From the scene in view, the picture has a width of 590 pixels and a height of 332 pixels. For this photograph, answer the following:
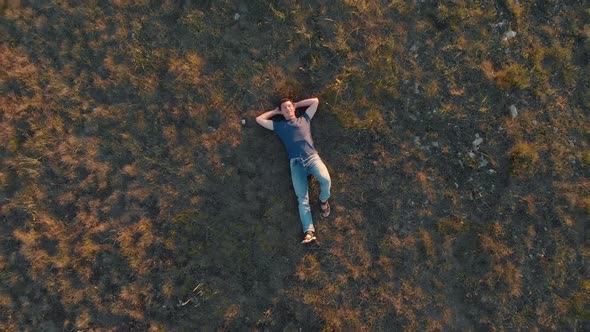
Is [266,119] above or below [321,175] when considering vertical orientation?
above

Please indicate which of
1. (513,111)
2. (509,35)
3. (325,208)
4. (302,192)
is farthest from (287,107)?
(509,35)

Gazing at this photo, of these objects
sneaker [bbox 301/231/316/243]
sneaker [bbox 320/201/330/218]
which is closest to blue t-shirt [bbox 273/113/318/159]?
sneaker [bbox 320/201/330/218]

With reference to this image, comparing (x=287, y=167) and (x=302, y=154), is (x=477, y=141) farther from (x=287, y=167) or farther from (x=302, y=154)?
(x=287, y=167)

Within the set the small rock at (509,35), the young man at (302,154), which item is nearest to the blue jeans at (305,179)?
the young man at (302,154)

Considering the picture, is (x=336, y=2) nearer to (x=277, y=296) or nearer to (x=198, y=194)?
(x=198, y=194)

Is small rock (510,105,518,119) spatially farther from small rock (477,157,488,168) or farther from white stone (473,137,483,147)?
small rock (477,157,488,168)

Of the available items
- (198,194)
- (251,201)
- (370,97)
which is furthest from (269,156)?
(370,97)
